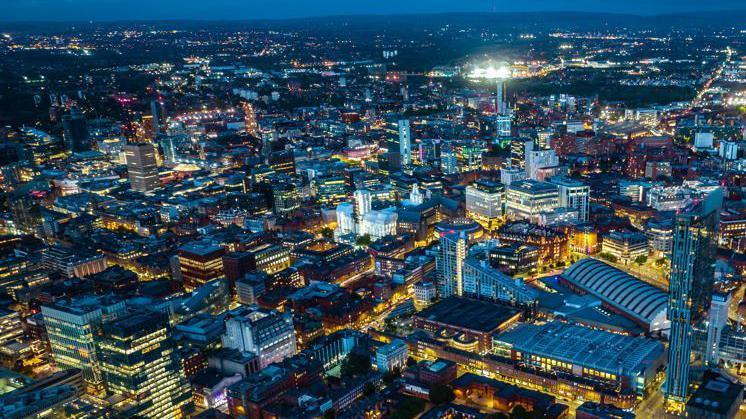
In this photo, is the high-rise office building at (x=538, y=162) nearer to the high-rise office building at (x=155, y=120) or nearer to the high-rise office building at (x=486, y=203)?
the high-rise office building at (x=486, y=203)

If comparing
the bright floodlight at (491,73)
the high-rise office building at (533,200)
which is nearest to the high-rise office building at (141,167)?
the high-rise office building at (533,200)

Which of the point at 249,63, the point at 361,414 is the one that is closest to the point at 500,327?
the point at 361,414

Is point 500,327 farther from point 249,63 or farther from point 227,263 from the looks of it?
point 249,63

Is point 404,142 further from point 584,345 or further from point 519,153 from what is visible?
point 584,345

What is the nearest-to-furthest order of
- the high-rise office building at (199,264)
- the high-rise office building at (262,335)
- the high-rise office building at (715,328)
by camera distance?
the high-rise office building at (715,328)
the high-rise office building at (262,335)
the high-rise office building at (199,264)

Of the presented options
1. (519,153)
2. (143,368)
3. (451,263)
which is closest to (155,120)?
(519,153)

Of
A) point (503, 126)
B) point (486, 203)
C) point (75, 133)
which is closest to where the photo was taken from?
point (486, 203)

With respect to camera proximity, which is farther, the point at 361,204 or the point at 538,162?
the point at 538,162
